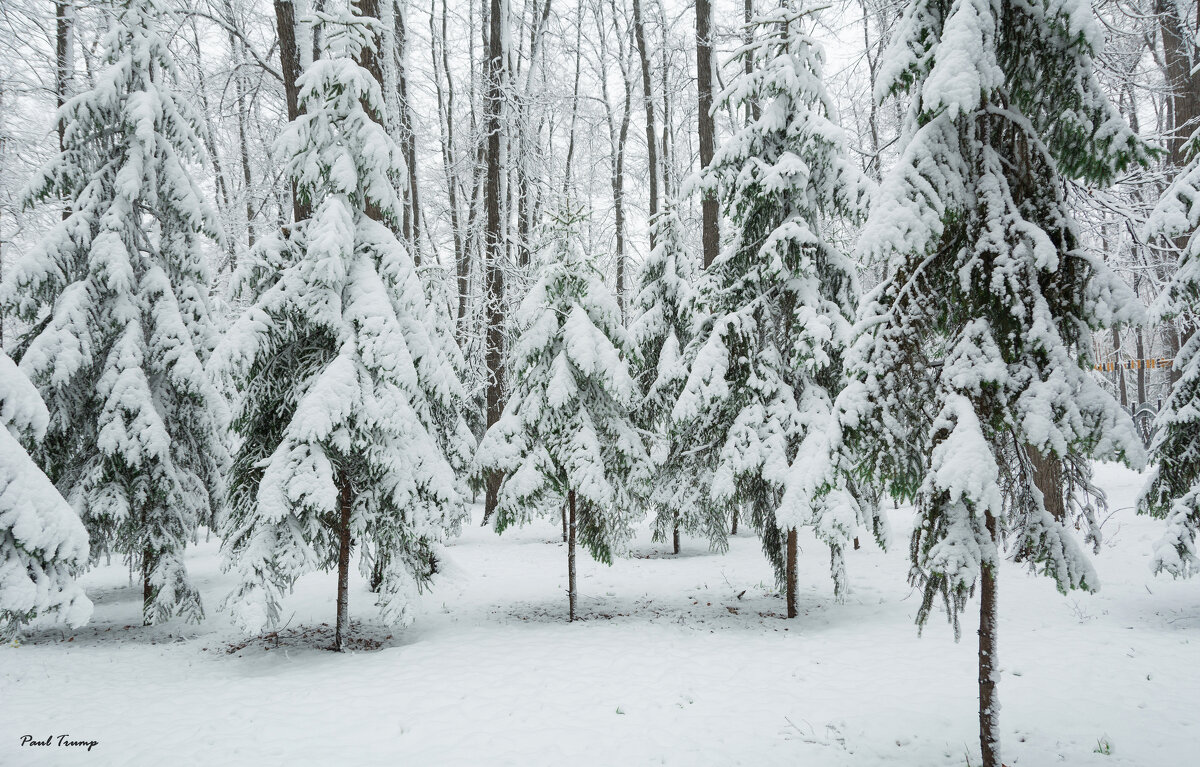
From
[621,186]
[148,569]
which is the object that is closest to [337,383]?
[148,569]

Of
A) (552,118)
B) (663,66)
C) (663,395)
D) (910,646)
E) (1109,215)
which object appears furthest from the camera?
(552,118)

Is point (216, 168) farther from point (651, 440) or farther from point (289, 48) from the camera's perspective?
point (651, 440)

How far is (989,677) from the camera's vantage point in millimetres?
4738

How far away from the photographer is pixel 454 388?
30.7ft

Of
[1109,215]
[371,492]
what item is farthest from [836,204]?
[371,492]

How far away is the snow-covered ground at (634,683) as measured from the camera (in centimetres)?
550

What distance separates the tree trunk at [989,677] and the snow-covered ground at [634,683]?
1.51ft

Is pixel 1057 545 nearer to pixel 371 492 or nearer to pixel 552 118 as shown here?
pixel 371 492

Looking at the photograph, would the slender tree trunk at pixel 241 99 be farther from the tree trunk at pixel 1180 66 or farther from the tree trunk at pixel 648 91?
the tree trunk at pixel 1180 66

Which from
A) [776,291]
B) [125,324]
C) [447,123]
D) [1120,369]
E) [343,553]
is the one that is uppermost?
[447,123]

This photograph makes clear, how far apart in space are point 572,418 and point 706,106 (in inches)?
301

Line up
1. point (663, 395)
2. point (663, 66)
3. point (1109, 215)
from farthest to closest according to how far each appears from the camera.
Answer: point (663, 66) < point (1109, 215) < point (663, 395)

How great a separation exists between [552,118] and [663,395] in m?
18.0

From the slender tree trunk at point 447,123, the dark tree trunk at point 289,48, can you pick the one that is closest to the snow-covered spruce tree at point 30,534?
the dark tree trunk at point 289,48
